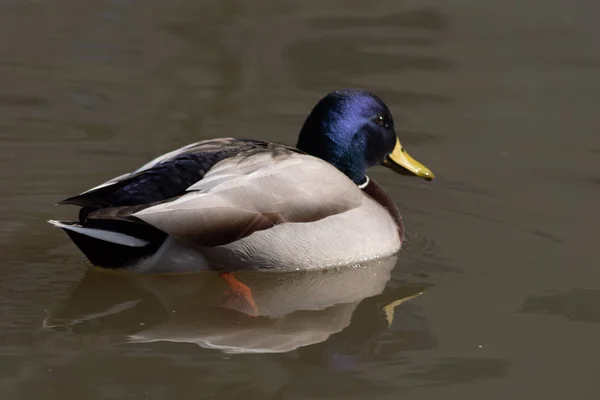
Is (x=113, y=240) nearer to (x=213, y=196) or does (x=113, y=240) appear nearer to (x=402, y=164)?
(x=213, y=196)

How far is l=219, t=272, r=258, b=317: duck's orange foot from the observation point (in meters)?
6.66

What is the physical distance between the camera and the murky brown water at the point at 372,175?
19.2 feet

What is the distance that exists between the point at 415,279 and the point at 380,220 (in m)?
0.49

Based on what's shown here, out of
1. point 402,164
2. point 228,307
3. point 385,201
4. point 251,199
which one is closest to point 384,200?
point 385,201

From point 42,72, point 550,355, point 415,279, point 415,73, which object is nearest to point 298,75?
point 415,73

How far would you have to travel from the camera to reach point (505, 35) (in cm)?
1148

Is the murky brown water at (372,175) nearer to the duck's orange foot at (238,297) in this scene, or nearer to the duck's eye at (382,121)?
the duck's orange foot at (238,297)

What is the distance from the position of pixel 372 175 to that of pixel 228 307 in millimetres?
2435

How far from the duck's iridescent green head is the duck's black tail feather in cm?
125

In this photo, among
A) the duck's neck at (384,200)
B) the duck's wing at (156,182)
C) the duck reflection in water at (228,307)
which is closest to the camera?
the duck reflection in water at (228,307)

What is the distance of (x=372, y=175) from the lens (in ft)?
29.0

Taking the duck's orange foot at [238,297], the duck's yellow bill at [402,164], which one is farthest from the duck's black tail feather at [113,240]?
the duck's yellow bill at [402,164]

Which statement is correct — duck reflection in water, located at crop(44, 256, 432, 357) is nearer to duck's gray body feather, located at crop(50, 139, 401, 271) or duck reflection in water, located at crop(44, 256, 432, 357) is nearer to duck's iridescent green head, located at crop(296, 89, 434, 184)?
duck's gray body feather, located at crop(50, 139, 401, 271)

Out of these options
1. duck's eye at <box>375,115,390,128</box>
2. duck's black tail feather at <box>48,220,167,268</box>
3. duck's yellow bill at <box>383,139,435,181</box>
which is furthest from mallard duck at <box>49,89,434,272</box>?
duck's yellow bill at <box>383,139,435,181</box>
